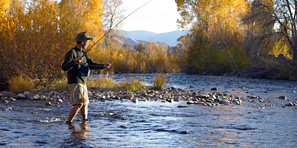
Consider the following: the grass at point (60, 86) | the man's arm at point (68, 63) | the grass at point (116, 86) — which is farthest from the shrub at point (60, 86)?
the man's arm at point (68, 63)

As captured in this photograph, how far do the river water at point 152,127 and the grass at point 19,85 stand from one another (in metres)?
2.29

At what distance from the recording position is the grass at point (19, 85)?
1065 cm

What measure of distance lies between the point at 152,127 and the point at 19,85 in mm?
6647

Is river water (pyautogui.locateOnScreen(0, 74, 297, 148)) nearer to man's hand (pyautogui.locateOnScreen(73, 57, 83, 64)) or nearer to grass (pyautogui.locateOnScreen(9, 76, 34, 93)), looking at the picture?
man's hand (pyautogui.locateOnScreen(73, 57, 83, 64))

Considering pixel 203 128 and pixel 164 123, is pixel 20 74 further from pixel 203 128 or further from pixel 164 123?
pixel 203 128

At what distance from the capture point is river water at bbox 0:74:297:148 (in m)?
4.58

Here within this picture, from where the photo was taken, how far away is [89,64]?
20.0 ft

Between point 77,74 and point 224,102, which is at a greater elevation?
point 77,74

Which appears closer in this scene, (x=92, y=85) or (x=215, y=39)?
(x=92, y=85)

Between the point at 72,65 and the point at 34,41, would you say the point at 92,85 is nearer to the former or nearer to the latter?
the point at 34,41

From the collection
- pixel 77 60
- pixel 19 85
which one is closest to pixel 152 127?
pixel 77 60

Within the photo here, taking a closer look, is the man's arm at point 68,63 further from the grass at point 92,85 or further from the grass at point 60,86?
the grass at point 60,86

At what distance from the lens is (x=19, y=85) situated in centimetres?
1073

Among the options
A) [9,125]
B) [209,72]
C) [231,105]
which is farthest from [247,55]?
[9,125]
